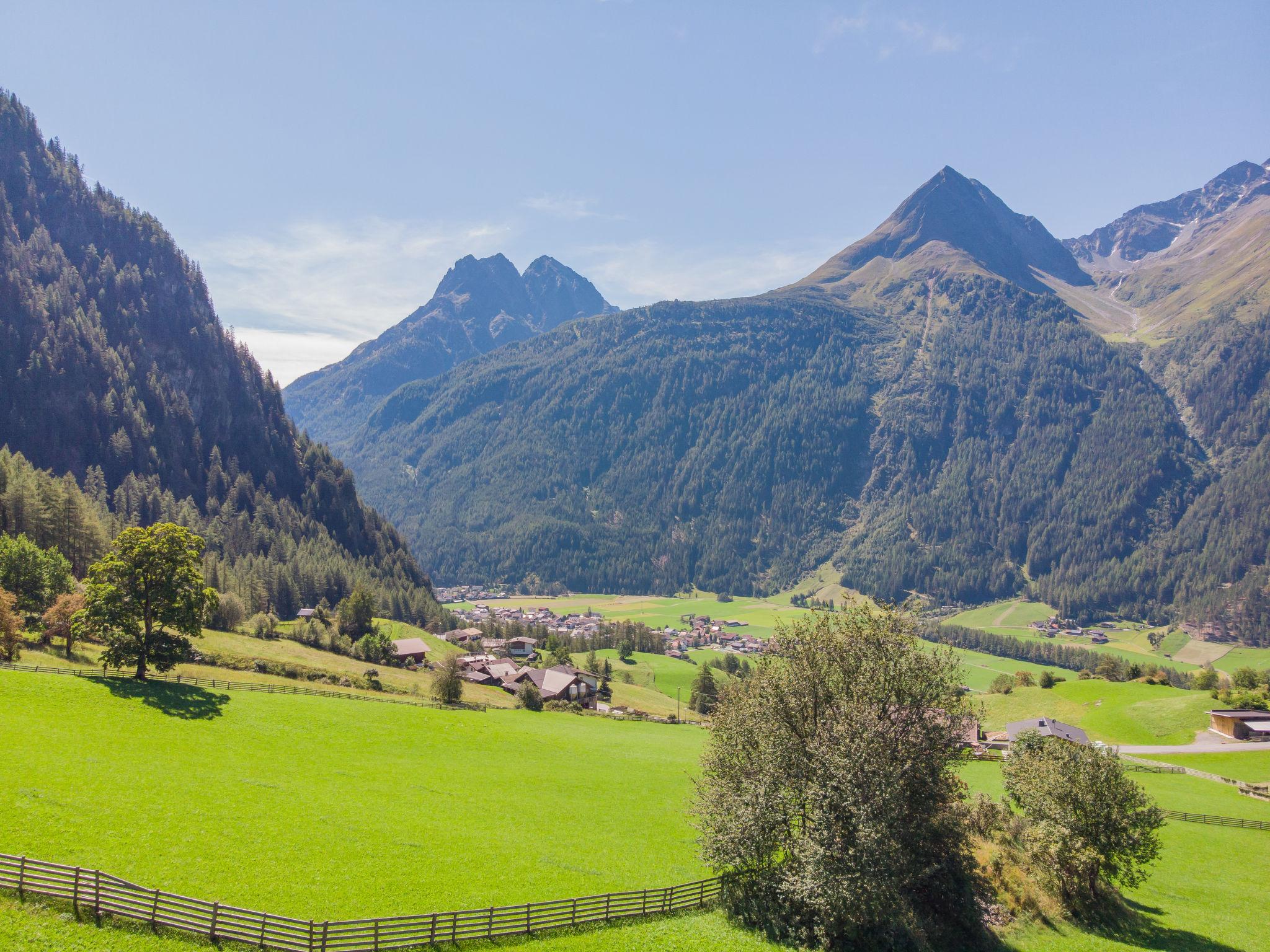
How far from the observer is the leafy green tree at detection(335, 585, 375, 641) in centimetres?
12456

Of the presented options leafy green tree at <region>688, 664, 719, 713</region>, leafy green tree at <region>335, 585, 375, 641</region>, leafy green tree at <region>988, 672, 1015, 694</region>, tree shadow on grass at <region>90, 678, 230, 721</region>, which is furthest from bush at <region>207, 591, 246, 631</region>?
leafy green tree at <region>988, 672, 1015, 694</region>

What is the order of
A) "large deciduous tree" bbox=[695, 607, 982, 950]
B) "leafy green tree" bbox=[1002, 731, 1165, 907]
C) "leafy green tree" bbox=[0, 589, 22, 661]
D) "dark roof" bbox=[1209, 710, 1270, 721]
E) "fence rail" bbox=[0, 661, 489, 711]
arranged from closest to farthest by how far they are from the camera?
"large deciduous tree" bbox=[695, 607, 982, 950] → "leafy green tree" bbox=[1002, 731, 1165, 907] → "fence rail" bbox=[0, 661, 489, 711] → "leafy green tree" bbox=[0, 589, 22, 661] → "dark roof" bbox=[1209, 710, 1270, 721]

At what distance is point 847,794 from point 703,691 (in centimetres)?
11183

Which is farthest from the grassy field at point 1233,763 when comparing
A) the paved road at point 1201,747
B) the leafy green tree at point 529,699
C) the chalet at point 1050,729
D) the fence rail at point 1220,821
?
the leafy green tree at point 529,699

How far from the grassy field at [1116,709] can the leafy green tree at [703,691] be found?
50.6m

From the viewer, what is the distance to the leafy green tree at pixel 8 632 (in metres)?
56.9

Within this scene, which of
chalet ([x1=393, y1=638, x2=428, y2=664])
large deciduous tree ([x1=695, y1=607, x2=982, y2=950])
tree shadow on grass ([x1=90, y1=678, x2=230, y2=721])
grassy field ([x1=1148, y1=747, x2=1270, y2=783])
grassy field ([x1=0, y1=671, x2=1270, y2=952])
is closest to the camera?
grassy field ([x1=0, y1=671, x2=1270, y2=952])

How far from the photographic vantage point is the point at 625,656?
175625 millimetres

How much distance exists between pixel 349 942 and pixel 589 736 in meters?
50.1

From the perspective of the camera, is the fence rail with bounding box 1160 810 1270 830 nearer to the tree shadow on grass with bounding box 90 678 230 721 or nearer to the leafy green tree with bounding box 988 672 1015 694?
the leafy green tree with bounding box 988 672 1015 694

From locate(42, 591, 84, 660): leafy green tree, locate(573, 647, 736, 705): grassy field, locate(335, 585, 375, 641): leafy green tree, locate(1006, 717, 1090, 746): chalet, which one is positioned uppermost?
locate(42, 591, 84, 660): leafy green tree

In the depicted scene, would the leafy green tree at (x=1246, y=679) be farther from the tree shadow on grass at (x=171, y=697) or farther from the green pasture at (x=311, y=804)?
the tree shadow on grass at (x=171, y=697)

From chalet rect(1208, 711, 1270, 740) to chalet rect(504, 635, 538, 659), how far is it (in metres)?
120

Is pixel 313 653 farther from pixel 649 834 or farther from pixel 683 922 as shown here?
pixel 683 922
